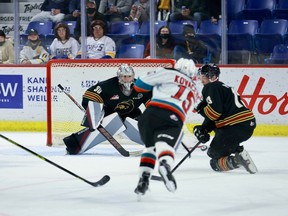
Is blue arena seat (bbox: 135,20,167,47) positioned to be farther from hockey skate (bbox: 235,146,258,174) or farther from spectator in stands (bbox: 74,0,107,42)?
hockey skate (bbox: 235,146,258,174)

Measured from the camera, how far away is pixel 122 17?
8.91 m

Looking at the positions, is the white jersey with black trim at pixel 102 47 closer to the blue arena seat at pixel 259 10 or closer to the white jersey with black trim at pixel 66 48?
the white jersey with black trim at pixel 66 48

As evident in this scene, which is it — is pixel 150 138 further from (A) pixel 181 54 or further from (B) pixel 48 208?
(A) pixel 181 54

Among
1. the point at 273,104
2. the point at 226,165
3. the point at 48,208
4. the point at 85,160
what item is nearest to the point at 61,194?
the point at 48,208

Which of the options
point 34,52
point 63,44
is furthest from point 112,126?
point 34,52

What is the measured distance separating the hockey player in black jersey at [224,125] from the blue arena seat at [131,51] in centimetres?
289

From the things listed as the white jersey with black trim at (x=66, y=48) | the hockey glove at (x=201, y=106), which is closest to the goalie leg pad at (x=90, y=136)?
the hockey glove at (x=201, y=106)

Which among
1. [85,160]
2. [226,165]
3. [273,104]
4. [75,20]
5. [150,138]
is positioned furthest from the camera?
[75,20]

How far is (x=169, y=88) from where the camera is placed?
15.8 ft

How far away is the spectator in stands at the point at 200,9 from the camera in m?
Answer: 8.51

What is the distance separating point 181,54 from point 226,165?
298 centimetres

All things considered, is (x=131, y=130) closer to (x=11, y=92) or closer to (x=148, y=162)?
→ (x=148, y=162)

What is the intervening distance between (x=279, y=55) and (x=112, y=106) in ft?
7.31

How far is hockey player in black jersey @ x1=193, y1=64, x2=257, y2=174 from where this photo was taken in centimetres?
584
